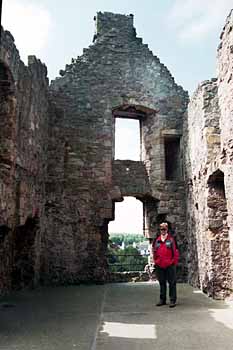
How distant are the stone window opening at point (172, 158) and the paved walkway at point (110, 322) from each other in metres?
4.08

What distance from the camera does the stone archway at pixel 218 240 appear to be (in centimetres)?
655

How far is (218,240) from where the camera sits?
677cm

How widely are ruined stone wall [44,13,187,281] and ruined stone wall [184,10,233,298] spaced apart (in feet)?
4.43

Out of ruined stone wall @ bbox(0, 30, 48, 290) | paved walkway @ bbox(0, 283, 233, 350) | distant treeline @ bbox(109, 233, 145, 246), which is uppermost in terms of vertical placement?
ruined stone wall @ bbox(0, 30, 48, 290)

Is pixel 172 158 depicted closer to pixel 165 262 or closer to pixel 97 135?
pixel 97 135

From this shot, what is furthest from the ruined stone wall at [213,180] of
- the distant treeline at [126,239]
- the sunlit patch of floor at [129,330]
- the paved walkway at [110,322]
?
the distant treeline at [126,239]

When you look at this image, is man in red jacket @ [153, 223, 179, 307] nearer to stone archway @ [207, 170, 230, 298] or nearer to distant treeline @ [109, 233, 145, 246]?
stone archway @ [207, 170, 230, 298]

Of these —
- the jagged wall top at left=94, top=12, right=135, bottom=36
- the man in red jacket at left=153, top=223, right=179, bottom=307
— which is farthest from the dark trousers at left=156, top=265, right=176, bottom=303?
the jagged wall top at left=94, top=12, right=135, bottom=36

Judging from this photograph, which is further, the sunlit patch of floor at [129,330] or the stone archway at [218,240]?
the stone archway at [218,240]

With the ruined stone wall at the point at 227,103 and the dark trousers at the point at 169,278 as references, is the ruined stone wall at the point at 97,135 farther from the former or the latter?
the ruined stone wall at the point at 227,103

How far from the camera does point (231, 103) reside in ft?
19.4

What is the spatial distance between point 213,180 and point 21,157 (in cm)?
399

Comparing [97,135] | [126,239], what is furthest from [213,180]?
[126,239]

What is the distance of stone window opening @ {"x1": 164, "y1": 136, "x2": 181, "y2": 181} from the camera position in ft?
32.5
